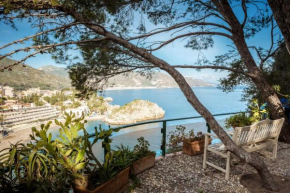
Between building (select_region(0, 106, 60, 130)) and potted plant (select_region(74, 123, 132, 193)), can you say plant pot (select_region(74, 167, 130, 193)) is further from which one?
building (select_region(0, 106, 60, 130))

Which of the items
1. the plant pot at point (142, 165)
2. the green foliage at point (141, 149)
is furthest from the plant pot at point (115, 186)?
the green foliage at point (141, 149)

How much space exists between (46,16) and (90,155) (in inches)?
66.3

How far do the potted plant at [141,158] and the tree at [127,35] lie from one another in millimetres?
1076

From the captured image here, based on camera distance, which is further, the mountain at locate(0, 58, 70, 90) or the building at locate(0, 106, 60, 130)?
the building at locate(0, 106, 60, 130)

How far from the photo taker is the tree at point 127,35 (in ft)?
7.18

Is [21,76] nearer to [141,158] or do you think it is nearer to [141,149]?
[141,149]

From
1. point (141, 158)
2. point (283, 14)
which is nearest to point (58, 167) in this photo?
point (141, 158)

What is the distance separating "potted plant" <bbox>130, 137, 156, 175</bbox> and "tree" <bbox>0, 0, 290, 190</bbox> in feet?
3.53

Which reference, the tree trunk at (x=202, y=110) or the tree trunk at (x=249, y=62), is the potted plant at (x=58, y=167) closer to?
the tree trunk at (x=202, y=110)

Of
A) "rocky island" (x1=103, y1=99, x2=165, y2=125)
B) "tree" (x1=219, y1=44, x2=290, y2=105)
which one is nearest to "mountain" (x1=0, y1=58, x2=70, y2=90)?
"tree" (x1=219, y1=44, x2=290, y2=105)

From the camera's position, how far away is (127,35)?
11.5 ft

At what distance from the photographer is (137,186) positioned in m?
2.38

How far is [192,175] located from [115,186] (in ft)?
4.18

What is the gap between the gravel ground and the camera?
241cm
